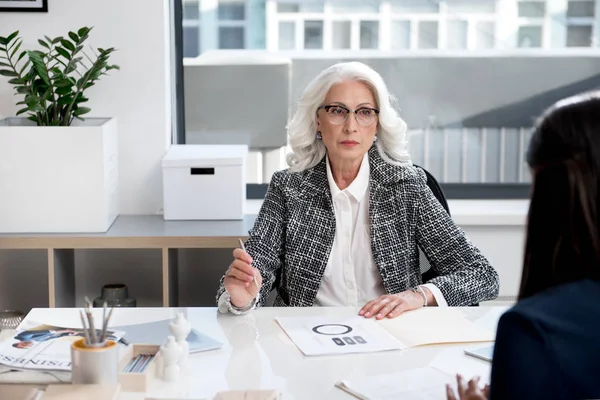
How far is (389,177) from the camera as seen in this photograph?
247cm

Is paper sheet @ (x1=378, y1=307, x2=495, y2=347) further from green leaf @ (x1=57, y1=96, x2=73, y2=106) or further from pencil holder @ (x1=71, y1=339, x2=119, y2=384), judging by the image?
green leaf @ (x1=57, y1=96, x2=73, y2=106)

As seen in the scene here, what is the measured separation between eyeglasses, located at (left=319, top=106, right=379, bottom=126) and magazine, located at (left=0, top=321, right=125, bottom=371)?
0.92 m

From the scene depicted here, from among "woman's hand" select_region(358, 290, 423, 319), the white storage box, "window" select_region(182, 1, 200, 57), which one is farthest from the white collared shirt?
"window" select_region(182, 1, 200, 57)

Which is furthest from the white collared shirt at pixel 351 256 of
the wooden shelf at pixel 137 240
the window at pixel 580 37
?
the window at pixel 580 37

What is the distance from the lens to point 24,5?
3.20 metres

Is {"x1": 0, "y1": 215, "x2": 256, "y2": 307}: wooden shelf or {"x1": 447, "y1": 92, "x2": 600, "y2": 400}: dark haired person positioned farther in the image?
{"x1": 0, "y1": 215, "x2": 256, "y2": 307}: wooden shelf

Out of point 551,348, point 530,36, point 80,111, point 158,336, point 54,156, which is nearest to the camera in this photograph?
point 551,348

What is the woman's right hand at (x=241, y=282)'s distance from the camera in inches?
79.9

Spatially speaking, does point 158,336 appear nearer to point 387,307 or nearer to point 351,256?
point 387,307

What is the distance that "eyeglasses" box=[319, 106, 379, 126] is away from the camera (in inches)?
96.6

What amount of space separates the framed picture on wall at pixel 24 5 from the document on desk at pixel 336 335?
70.9 inches

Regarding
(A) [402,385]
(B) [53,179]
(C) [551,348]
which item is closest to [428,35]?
(B) [53,179]

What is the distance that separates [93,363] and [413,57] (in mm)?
2510

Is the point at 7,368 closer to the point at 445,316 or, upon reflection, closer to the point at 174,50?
the point at 445,316
